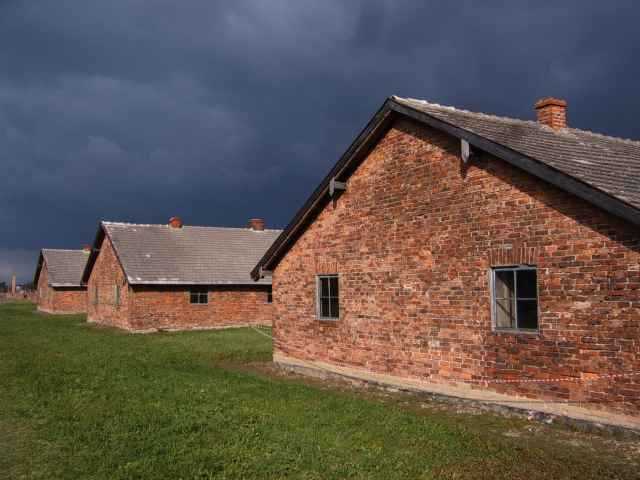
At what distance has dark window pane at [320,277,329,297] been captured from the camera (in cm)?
1513

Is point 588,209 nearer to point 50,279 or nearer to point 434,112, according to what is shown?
point 434,112

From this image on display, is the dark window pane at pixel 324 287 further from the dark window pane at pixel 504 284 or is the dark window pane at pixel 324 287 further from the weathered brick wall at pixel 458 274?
the dark window pane at pixel 504 284

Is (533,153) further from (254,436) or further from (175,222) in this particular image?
(175,222)

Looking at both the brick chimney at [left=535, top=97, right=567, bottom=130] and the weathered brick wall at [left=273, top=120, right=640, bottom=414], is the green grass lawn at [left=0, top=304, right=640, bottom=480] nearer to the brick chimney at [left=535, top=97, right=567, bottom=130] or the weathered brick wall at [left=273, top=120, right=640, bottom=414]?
the weathered brick wall at [left=273, top=120, right=640, bottom=414]

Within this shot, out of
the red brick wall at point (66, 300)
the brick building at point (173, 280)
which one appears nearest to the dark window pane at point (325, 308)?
the brick building at point (173, 280)

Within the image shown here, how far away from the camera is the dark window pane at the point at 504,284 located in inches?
418

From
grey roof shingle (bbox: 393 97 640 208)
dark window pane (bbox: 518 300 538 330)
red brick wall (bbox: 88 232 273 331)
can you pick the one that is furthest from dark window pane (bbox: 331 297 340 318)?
red brick wall (bbox: 88 232 273 331)

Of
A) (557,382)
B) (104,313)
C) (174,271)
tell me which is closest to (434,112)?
(557,382)

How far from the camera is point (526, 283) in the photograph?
10.3 m

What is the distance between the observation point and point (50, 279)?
4978 cm

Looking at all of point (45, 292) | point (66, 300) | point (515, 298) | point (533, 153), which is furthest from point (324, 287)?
point (45, 292)

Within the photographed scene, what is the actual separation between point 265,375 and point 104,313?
22.5 metres

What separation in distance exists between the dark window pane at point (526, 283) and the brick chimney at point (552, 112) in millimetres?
4896

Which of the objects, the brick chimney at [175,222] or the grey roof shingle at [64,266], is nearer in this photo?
the brick chimney at [175,222]
